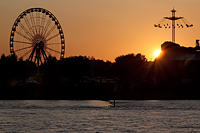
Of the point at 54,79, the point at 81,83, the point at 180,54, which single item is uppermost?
the point at 180,54

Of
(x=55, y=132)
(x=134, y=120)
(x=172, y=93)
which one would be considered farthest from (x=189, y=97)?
(x=55, y=132)

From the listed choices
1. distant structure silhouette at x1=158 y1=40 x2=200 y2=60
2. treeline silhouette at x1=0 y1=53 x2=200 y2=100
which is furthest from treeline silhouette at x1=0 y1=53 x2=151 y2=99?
distant structure silhouette at x1=158 y1=40 x2=200 y2=60

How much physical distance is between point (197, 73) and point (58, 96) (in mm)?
50800

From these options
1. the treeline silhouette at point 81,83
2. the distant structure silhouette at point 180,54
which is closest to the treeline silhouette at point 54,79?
the treeline silhouette at point 81,83

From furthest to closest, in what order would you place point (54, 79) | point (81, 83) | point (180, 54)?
point (180, 54), point (81, 83), point (54, 79)

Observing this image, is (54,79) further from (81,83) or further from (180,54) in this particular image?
(180,54)

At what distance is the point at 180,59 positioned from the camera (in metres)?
186

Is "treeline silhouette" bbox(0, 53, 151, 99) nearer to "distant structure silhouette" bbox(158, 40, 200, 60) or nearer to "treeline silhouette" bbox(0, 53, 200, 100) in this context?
"treeline silhouette" bbox(0, 53, 200, 100)

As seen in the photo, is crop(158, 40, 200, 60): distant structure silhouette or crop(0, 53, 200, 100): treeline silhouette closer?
crop(0, 53, 200, 100): treeline silhouette

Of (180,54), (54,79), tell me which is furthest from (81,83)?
(180,54)

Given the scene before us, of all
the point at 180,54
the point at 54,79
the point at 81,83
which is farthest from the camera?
the point at 180,54

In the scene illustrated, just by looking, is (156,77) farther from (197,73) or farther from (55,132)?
(55,132)

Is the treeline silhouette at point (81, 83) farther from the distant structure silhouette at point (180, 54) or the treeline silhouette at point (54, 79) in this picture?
the distant structure silhouette at point (180, 54)

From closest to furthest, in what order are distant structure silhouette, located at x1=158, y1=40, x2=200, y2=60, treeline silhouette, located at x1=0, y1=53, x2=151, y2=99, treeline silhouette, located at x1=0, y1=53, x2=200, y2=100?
treeline silhouette, located at x1=0, y1=53, x2=200, y2=100
treeline silhouette, located at x1=0, y1=53, x2=151, y2=99
distant structure silhouette, located at x1=158, y1=40, x2=200, y2=60
